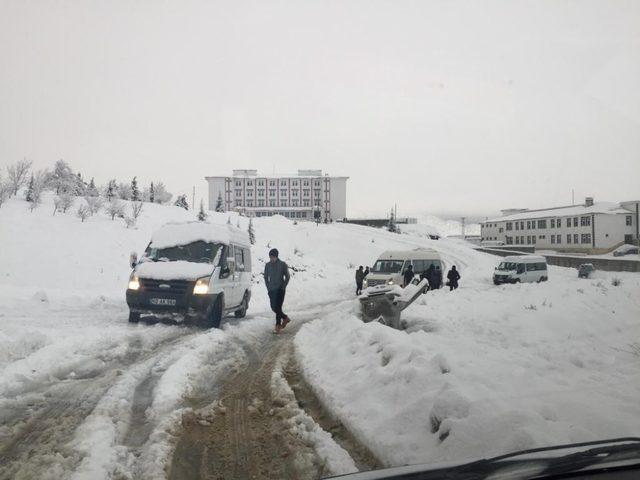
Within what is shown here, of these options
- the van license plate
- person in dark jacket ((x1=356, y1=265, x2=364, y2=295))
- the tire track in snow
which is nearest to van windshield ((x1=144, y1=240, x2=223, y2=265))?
the van license plate

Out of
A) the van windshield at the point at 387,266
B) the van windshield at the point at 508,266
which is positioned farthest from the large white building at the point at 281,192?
the van windshield at the point at 387,266

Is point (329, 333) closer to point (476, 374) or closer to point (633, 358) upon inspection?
point (476, 374)

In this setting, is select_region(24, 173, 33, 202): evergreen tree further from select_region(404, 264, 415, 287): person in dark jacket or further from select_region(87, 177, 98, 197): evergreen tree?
select_region(404, 264, 415, 287): person in dark jacket

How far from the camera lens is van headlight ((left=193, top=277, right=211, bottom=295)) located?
951cm

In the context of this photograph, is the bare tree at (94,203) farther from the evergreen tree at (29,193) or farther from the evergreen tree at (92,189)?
the evergreen tree at (29,193)

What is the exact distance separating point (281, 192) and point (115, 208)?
191 feet

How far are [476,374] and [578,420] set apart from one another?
1.26 m

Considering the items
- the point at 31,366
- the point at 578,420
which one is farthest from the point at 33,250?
the point at 578,420

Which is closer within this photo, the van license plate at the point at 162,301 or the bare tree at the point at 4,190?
the van license plate at the point at 162,301

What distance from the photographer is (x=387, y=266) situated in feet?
64.4

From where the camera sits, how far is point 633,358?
7.66m

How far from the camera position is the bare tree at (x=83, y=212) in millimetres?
13985

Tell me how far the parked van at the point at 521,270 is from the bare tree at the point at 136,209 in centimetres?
2260

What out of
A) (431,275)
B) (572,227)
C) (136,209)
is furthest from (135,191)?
(572,227)
